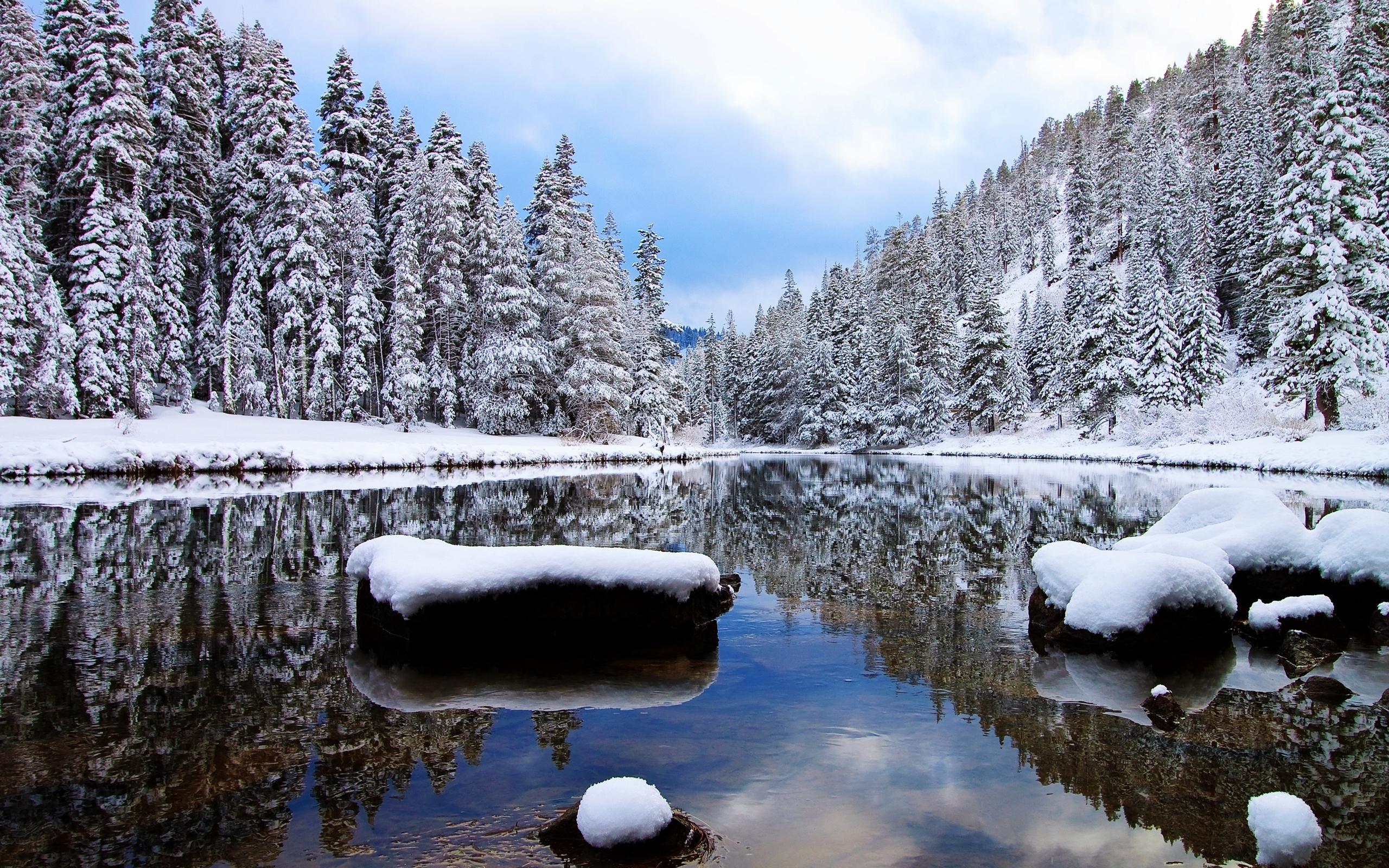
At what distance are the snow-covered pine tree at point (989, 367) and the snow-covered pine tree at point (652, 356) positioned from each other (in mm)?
25567

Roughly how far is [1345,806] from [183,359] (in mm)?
45162

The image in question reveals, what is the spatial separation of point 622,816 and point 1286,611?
7323 millimetres

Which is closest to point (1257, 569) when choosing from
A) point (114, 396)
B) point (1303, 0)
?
point (114, 396)

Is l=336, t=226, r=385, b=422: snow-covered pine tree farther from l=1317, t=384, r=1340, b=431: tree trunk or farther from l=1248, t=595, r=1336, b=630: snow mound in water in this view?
l=1317, t=384, r=1340, b=431: tree trunk

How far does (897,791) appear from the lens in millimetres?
4102

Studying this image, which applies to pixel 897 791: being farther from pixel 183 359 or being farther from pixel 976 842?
pixel 183 359

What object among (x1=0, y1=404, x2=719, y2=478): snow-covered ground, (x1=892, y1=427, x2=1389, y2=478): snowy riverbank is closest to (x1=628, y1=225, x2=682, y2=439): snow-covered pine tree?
(x1=0, y1=404, x2=719, y2=478): snow-covered ground

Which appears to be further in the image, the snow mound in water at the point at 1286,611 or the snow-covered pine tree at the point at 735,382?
the snow-covered pine tree at the point at 735,382

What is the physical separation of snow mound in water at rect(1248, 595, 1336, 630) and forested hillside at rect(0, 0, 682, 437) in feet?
123

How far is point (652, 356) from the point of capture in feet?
176

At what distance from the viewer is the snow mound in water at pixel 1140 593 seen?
6.76 m

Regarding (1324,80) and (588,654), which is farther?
(1324,80)

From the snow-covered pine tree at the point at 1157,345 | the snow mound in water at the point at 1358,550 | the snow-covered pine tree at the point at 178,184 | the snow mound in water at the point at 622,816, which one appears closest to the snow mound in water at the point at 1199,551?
the snow mound in water at the point at 1358,550

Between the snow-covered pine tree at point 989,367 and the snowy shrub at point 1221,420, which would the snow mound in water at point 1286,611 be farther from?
the snow-covered pine tree at point 989,367
